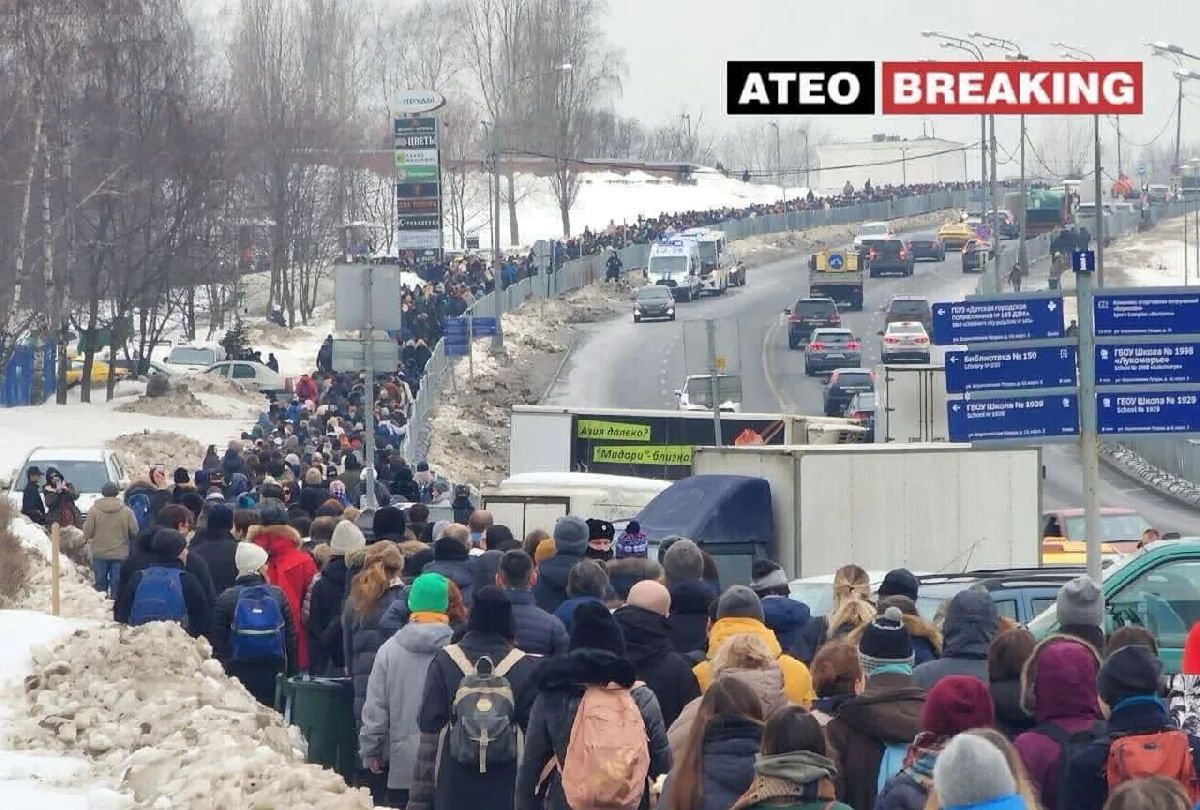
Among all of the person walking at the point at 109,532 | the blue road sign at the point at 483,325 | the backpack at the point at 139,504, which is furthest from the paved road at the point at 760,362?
the person walking at the point at 109,532

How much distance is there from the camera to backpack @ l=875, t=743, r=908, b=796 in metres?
7.65

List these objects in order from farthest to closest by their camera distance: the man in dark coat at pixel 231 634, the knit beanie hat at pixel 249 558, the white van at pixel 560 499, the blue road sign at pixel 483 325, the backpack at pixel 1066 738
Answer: the blue road sign at pixel 483 325
the white van at pixel 560 499
the man in dark coat at pixel 231 634
the knit beanie hat at pixel 249 558
the backpack at pixel 1066 738

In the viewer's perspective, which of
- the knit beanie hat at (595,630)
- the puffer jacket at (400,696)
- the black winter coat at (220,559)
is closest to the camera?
the knit beanie hat at (595,630)

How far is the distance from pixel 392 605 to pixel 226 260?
60711 mm

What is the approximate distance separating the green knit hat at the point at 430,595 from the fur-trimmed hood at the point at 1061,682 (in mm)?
3380

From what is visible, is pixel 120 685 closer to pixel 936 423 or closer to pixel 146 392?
pixel 936 423

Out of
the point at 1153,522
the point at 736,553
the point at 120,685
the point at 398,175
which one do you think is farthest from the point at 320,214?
the point at 120,685

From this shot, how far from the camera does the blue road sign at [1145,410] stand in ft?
43.5

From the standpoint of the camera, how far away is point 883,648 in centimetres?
834

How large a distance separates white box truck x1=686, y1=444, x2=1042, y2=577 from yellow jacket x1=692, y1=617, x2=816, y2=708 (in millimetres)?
10979

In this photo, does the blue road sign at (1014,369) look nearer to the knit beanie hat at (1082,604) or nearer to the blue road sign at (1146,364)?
the blue road sign at (1146,364)

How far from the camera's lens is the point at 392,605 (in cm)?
1128

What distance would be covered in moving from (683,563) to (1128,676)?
160 inches

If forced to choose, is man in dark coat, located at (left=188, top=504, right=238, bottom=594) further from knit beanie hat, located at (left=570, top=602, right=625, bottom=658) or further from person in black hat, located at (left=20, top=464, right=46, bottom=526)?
person in black hat, located at (left=20, top=464, right=46, bottom=526)
